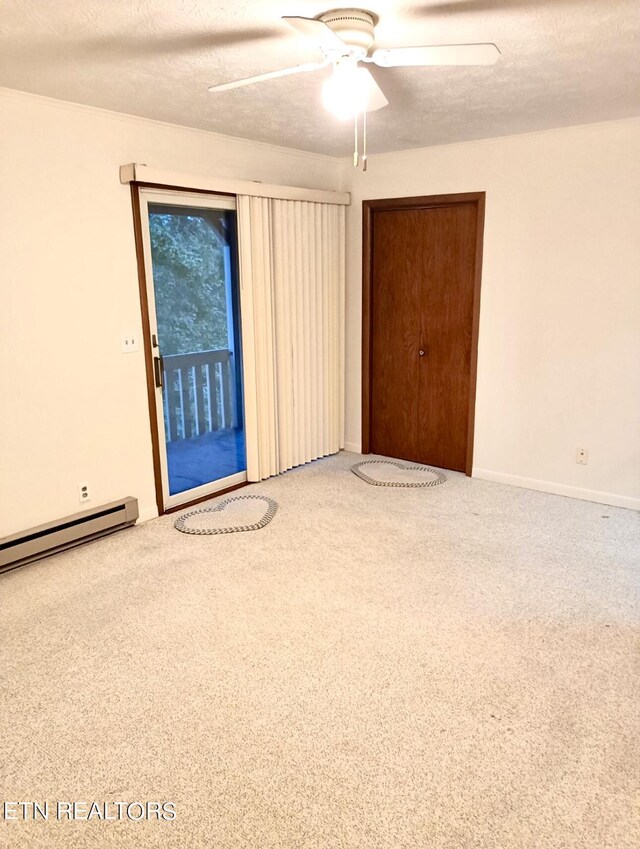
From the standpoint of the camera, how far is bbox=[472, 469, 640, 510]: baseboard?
407 centimetres

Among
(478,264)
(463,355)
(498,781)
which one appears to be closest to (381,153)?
(478,264)

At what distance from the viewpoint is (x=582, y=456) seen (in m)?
4.20

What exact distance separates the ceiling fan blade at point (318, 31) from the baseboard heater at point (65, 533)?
105 inches

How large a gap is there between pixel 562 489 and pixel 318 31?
333 cm

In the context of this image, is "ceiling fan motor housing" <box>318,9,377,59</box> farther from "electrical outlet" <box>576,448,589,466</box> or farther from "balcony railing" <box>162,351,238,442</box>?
"electrical outlet" <box>576,448,589,466</box>

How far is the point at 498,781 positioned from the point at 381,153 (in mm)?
4113

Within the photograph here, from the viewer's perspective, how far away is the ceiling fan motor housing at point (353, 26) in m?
2.10

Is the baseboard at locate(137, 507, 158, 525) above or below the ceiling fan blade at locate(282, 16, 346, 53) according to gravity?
below

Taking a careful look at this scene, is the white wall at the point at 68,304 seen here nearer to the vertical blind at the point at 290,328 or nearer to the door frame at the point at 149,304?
the door frame at the point at 149,304

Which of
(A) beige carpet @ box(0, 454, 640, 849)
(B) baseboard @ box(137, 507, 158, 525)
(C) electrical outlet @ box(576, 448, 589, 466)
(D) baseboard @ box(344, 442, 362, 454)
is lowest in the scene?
(A) beige carpet @ box(0, 454, 640, 849)

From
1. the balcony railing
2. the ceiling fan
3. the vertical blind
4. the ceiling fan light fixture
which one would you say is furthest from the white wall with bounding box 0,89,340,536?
the ceiling fan light fixture

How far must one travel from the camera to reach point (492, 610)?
2861mm

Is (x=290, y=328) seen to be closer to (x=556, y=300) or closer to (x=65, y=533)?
(x=556, y=300)

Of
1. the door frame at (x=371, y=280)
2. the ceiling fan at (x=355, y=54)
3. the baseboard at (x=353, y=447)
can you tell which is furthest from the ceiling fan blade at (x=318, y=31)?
the baseboard at (x=353, y=447)
